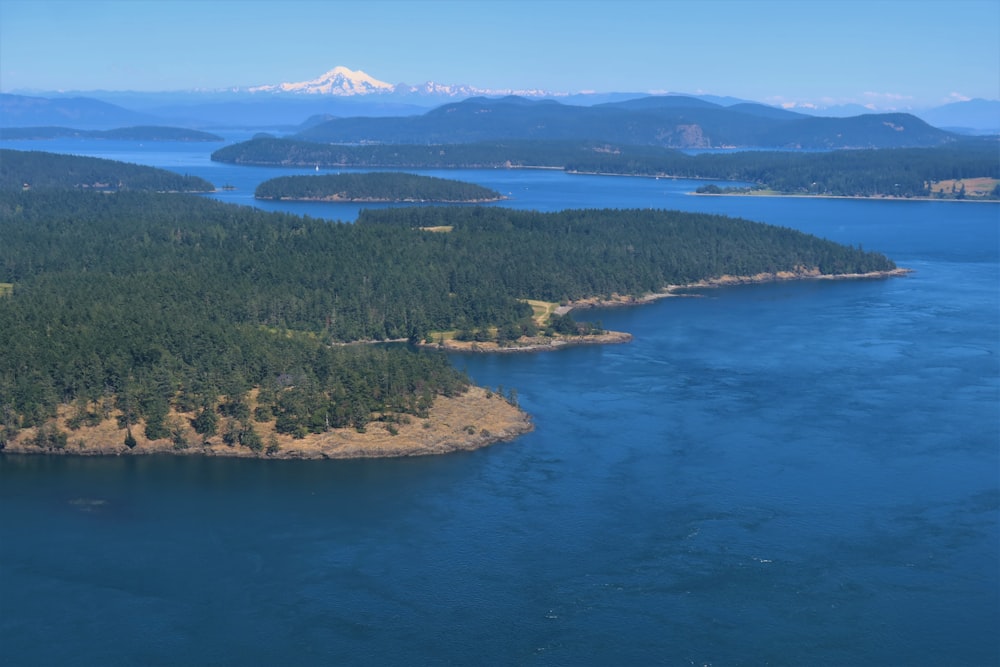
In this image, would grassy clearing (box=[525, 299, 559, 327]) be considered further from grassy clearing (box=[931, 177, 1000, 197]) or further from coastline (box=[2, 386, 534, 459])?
grassy clearing (box=[931, 177, 1000, 197])

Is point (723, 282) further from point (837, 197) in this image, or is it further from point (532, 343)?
point (837, 197)

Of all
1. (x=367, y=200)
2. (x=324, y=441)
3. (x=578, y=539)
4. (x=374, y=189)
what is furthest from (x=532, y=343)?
(x=374, y=189)

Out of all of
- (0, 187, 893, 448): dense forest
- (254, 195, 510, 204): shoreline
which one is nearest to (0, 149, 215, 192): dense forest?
(254, 195, 510, 204): shoreline

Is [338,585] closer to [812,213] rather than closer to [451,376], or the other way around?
[451,376]

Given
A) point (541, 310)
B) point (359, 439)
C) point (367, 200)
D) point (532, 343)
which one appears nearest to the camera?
point (359, 439)

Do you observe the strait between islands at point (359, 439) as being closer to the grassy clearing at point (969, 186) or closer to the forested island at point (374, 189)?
the forested island at point (374, 189)

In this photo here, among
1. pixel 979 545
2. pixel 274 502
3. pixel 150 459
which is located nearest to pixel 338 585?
pixel 274 502

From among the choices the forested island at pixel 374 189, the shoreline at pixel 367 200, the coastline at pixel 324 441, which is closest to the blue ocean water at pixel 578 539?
the coastline at pixel 324 441
